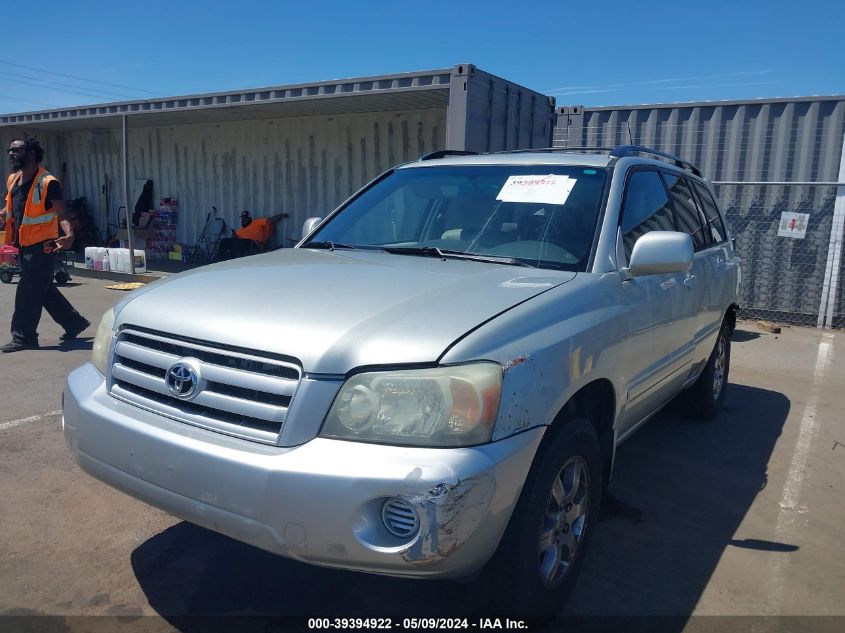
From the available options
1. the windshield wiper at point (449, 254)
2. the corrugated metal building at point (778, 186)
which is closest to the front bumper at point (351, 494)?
the windshield wiper at point (449, 254)

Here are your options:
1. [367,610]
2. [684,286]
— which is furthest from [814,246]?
[367,610]

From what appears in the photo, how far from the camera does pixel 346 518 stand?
6.54 feet

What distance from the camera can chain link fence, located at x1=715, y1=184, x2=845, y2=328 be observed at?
9.31m

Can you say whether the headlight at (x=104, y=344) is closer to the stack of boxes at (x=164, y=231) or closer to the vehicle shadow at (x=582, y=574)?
the vehicle shadow at (x=582, y=574)

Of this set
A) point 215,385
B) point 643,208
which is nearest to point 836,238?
point 643,208

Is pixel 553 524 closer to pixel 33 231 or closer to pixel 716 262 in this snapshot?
pixel 716 262

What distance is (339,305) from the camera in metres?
2.40

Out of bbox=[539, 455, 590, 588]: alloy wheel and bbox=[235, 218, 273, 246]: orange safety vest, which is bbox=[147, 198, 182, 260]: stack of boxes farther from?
bbox=[539, 455, 590, 588]: alloy wheel

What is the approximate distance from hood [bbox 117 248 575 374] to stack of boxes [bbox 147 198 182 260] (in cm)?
1375

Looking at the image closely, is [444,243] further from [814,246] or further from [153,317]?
[814,246]

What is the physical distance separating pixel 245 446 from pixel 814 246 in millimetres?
9467

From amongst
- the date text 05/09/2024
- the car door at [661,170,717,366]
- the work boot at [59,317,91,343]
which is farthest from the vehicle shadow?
the work boot at [59,317,91,343]

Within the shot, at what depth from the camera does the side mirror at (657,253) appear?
3.01 metres

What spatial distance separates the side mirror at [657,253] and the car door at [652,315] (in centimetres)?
11
